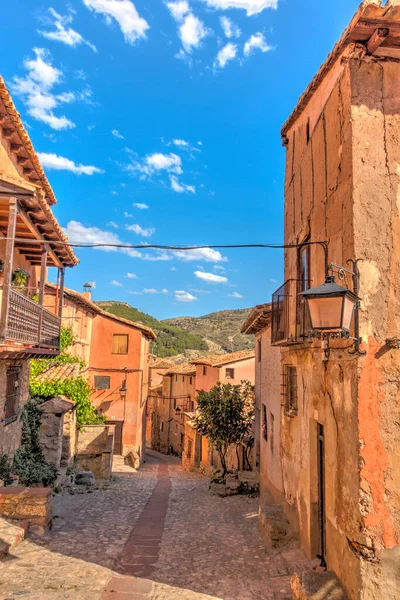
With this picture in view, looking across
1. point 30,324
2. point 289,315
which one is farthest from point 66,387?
point 289,315

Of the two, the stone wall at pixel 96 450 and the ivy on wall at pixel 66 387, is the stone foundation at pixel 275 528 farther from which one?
the stone wall at pixel 96 450

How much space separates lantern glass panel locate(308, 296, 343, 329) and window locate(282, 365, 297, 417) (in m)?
4.09

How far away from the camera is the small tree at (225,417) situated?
1859 cm

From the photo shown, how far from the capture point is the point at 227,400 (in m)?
18.9

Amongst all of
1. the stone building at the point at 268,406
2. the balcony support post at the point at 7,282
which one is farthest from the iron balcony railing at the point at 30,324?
the stone building at the point at 268,406

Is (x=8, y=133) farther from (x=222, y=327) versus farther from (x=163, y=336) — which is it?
(x=222, y=327)

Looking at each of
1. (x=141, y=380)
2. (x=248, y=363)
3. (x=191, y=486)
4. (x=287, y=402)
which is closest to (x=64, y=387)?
(x=191, y=486)

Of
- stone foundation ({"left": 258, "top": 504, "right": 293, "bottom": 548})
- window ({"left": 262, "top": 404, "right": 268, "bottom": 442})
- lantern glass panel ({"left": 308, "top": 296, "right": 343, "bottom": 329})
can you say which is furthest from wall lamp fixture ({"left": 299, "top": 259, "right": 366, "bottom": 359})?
window ({"left": 262, "top": 404, "right": 268, "bottom": 442})

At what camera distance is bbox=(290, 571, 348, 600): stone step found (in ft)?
16.9

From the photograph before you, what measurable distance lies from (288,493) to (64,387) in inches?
392

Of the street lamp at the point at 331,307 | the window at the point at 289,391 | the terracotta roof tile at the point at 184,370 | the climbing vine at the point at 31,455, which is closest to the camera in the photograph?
the street lamp at the point at 331,307

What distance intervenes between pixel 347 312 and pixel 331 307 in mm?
190

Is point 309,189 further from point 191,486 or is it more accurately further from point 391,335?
point 191,486

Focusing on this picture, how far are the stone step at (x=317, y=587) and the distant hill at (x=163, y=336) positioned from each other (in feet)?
204
